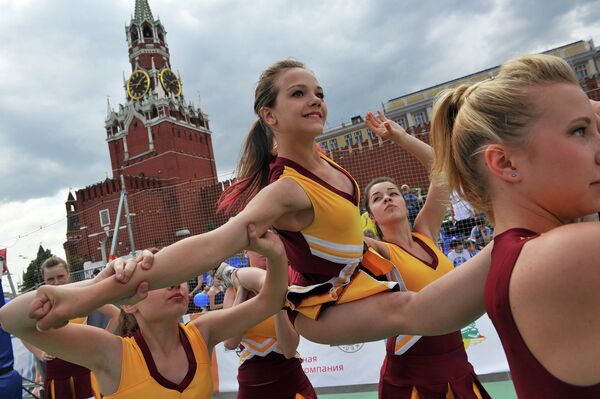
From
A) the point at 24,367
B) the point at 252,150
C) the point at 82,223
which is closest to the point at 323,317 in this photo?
the point at 252,150

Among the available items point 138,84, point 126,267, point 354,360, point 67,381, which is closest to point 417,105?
point 138,84

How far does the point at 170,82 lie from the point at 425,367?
65.4 meters

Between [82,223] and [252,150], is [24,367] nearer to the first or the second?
[252,150]

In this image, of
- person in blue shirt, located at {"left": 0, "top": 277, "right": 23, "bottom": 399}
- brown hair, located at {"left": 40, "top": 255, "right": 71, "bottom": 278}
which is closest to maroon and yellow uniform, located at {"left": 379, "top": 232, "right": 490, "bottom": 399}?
person in blue shirt, located at {"left": 0, "top": 277, "right": 23, "bottom": 399}

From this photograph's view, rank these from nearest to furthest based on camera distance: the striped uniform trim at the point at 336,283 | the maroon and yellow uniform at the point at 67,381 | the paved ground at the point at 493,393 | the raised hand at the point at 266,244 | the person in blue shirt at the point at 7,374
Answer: the raised hand at the point at 266,244 < the striped uniform trim at the point at 336,283 < the person in blue shirt at the point at 7,374 < the maroon and yellow uniform at the point at 67,381 < the paved ground at the point at 493,393

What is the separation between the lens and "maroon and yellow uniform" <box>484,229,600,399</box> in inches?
33.2

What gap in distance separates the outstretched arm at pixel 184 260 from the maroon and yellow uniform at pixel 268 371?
4.99ft

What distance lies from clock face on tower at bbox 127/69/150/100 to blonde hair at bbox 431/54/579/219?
209ft

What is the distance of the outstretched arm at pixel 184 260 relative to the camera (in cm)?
128

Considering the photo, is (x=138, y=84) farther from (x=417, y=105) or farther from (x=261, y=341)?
(x=261, y=341)

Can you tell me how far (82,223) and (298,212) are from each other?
3309 cm

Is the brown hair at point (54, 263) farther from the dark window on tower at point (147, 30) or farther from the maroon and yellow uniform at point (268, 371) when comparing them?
the dark window on tower at point (147, 30)

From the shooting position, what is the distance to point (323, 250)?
170cm

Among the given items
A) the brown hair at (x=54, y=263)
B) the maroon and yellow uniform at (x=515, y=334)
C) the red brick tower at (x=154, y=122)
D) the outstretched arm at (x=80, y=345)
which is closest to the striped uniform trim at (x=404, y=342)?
the maroon and yellow uniform at (x=515, y=334)
